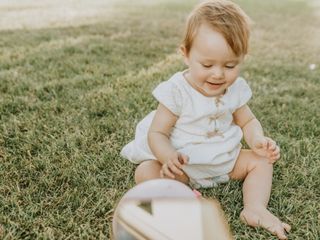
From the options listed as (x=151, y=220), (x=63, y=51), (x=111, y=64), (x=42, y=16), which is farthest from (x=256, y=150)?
(x=42, y=16)

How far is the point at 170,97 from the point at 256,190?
1.89 feet

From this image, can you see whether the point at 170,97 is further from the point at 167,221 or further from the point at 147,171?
the point at 167,221

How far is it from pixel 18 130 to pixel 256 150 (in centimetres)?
134

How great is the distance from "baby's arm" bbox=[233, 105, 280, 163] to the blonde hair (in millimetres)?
414

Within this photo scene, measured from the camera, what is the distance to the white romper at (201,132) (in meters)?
2.20

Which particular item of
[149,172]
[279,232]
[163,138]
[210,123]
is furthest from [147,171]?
[279,232]

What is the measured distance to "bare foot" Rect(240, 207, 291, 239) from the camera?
1.87 metres

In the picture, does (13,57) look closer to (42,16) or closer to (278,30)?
(42,16)

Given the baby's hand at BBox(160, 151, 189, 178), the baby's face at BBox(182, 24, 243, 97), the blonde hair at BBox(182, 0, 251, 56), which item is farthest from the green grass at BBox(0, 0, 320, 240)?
the blonde hair at BBox(182, 0, 251, 56)

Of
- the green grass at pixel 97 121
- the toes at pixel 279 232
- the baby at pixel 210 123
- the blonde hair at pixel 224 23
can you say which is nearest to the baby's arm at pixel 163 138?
the baby at pixel 210 123

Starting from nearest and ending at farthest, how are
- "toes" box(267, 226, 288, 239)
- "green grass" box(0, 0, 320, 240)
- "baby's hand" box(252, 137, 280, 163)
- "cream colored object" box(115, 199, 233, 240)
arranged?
"cream colored object" box(115, 199, 233, 240) < "toes" box(267, 226, 288, 239) < "green grass" box(0, 0, 320, 240) < "baby's hand" box(252, 137, 280, 163)

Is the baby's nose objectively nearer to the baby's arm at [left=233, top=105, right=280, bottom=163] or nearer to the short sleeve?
the short sleeve

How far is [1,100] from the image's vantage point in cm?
311

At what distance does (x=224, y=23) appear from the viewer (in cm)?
201
